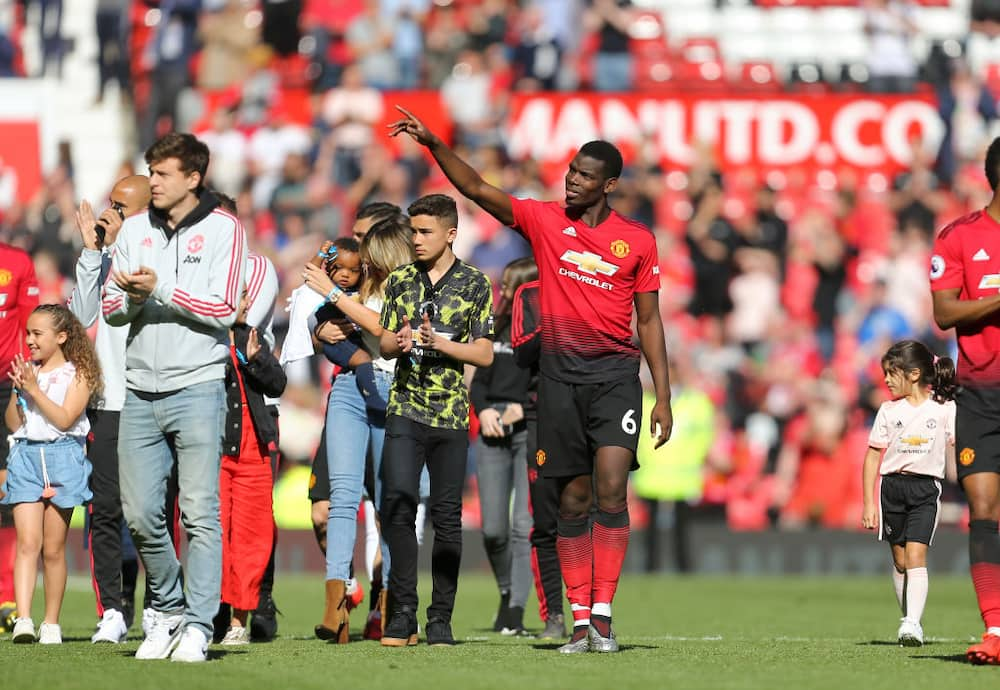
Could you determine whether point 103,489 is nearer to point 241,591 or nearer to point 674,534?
point 241,591

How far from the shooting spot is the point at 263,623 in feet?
33.6

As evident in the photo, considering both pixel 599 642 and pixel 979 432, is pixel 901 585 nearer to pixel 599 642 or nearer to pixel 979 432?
pixel 979 432

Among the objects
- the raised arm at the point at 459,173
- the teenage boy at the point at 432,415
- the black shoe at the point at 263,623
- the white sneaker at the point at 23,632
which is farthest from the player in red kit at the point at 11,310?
the raised arm at the point at 459,173

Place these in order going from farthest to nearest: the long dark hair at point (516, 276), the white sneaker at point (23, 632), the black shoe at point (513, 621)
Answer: the black shoe at point (513, 621) → the long dark hair at point (516, 276) → the white sneaker at point (23, 632)

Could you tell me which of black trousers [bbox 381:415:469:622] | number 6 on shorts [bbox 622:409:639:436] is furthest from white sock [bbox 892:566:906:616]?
black trousers [bbox 381:415:469:622]

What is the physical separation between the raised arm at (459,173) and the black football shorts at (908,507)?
3.03 meters

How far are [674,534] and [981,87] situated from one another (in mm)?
9255

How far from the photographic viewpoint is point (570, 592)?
9.19 m

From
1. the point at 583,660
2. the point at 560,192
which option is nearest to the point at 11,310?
the point at 583,660

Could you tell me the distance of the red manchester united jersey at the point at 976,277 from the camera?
28.6 feet

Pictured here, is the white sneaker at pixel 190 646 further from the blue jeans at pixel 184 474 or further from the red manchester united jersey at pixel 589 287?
the red manchester united jersey at pixel 589 287

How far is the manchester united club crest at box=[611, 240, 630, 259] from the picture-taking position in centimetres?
910

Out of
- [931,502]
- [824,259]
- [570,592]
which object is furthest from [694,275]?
[570,592]

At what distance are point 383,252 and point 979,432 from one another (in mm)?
3457
